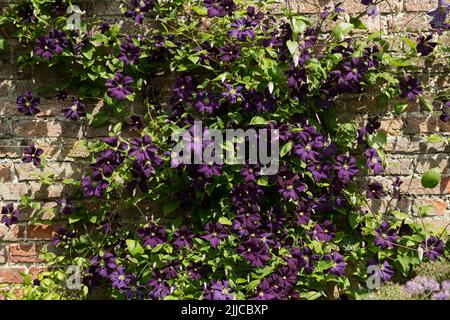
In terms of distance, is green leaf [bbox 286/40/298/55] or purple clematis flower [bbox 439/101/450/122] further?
purple clematis flower [bbox 439/101/450/122]

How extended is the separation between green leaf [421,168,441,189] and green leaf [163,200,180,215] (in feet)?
3.92

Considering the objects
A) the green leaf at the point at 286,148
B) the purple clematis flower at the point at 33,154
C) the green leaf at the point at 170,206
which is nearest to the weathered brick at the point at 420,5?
the green leaf at the point at 286,148

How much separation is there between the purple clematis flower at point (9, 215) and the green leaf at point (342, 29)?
5.72 ft

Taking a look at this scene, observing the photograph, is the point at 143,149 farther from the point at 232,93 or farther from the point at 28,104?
the point at 28,104

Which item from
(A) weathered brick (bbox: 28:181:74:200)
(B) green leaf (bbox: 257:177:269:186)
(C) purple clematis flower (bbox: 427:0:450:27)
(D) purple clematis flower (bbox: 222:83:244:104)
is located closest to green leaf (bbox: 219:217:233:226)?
(B) green leaf (bbox: 257:177:269:186)

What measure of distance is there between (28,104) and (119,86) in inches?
17.9

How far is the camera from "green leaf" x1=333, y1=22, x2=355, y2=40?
247 cm

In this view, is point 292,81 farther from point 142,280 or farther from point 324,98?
point 142,280

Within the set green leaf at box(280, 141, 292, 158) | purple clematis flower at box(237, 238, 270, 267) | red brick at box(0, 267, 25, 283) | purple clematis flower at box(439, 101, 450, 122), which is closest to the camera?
purple clematis flower at box(237, 238, 270, 267)

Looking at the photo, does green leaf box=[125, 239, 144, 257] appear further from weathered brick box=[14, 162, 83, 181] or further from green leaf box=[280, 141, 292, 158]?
green leaf box=[280, 141, 292, 158]

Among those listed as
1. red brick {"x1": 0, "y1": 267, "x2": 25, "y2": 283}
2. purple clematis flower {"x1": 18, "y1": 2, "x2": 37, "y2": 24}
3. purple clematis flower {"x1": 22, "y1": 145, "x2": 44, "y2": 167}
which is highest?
purple clematis flower {"x1": 18, "y1": 2, "x2": 37, "y2": 24}

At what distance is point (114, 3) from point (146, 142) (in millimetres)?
747

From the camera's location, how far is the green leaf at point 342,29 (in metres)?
2.47

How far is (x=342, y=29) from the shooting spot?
2.47 m
